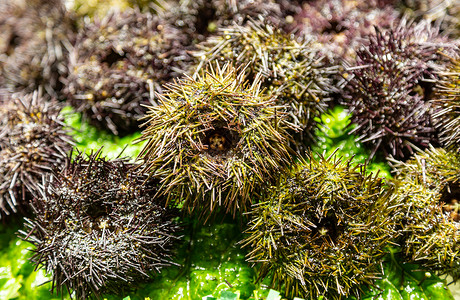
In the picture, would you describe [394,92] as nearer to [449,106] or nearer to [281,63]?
[449,106]

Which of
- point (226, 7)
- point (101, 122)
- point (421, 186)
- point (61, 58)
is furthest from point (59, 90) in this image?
point (421, 186)

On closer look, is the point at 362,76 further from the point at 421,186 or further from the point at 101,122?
the point at 101,122

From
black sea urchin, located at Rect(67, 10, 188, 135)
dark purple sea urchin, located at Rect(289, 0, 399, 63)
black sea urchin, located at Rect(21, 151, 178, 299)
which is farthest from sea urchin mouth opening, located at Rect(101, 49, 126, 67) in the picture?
dark purple sea urchin, located at Rect(289, 0, 399, 63)

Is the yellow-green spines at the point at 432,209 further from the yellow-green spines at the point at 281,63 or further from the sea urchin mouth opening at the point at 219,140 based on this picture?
the sea urchin mouth opening at the point at 219,140

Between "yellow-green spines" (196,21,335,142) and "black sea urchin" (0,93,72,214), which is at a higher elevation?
"yellow-green spines" (196,21,335,142)

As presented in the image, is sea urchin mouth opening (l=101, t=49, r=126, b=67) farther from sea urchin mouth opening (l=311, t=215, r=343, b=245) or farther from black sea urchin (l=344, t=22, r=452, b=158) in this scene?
sea urchin mouth opening (l=311, t=215, r=343, b=245)

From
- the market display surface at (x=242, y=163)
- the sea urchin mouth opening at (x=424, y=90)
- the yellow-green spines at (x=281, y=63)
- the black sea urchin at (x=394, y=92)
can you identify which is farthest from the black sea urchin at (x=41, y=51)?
the sea urchin mouth opening at (x=424, y=90)
